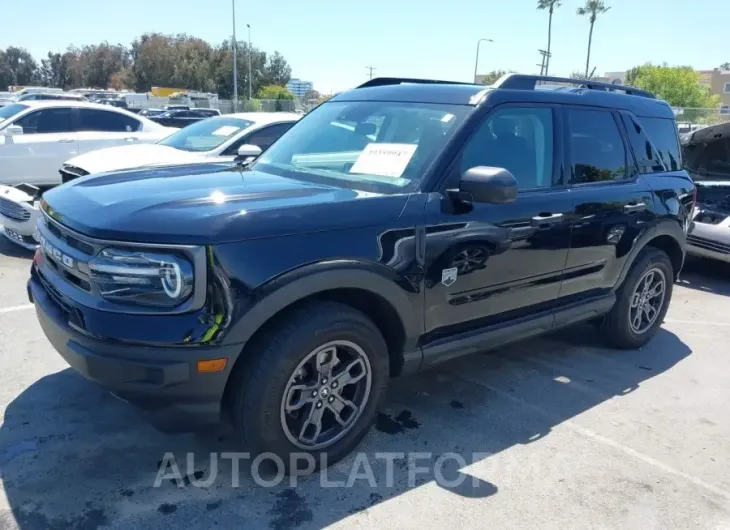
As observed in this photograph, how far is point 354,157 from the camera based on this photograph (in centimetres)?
366

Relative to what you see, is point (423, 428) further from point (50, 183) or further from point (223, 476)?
point (50, 183)

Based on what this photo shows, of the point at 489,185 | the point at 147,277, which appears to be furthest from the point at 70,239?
the point at 489,185

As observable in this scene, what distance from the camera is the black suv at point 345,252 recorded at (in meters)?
2.60

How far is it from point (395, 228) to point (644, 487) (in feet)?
5.94

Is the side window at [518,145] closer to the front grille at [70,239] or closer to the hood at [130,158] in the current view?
the front grille at [70,239]

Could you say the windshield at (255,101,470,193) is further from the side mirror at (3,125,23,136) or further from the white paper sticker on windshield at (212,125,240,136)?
the side mirror at (3,125,23,136)

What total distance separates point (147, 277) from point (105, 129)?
8.67 metres

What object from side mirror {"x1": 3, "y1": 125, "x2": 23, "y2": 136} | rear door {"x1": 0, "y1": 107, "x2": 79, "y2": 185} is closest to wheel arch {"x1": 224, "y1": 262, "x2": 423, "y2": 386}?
side mirror {"x1": 3, "y1": 125, "x2": 23, "y2": 136}

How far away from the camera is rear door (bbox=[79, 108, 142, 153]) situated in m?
9.91

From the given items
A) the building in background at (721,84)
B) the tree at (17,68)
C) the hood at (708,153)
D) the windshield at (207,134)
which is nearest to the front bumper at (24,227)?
the windshield at (207,134)

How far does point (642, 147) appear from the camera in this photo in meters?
4.73

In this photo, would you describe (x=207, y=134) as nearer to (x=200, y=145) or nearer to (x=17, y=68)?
(x=200, y=145)

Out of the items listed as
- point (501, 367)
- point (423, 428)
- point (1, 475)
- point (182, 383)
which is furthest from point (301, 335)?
point (501, 367)

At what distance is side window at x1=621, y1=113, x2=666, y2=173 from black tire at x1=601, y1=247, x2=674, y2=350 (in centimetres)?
64
